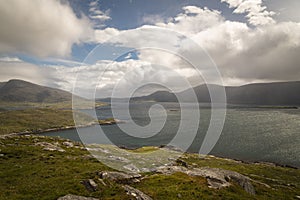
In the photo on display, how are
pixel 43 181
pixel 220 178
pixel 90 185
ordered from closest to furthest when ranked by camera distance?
pixel 90 185, pixel 43 181, pixel 220 178

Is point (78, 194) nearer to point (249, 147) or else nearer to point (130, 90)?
point (130, 90)

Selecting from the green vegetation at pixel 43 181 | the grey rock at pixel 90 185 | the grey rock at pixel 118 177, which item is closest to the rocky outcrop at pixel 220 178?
the grey rock at pixel 118 177

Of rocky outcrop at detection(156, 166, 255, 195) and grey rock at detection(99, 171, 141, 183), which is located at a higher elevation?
grey rock at detection(99, 171, 141, 183)

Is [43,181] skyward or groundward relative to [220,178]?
skyward

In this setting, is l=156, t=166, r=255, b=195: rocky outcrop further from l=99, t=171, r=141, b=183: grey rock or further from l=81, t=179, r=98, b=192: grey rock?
l=81, t=179, r=98, b=192: grey rock

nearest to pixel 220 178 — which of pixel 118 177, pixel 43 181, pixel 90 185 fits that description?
pixel 118 177

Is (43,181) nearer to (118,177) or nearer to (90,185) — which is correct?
(90,185)

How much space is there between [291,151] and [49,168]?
100793mm

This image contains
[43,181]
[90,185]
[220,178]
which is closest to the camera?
[90,185]

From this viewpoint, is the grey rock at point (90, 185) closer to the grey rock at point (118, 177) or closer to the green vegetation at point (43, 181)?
the green vegetation at point (43, 181)

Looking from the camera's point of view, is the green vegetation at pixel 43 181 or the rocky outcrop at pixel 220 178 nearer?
the green vegetation at pixel 43 181

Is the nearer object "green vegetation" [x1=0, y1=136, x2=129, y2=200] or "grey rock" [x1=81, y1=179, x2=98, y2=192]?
"green vegetation" [x1=0, y1=136, x2=129, y2=200]

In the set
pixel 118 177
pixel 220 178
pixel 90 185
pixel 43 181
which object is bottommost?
pixel 220 178

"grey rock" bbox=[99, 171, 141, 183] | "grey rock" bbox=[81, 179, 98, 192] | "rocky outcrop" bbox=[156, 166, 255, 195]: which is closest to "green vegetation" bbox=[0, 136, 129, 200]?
"grey rock" bbox=[81, 179, 98, 192]
